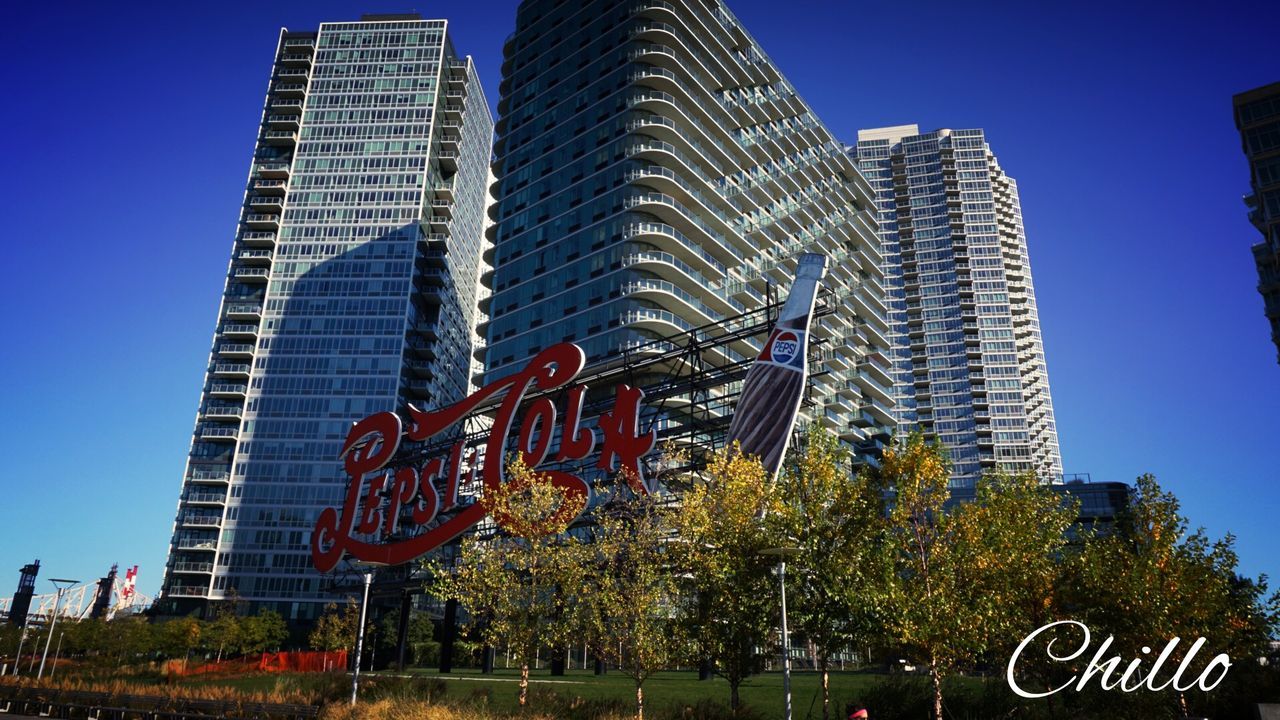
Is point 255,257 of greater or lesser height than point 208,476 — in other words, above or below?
above

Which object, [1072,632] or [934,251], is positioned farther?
[934,251]

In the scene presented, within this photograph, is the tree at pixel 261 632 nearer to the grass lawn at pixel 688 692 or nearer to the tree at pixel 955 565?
the grass lawn at pixel 688 692

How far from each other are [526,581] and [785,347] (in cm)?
1827

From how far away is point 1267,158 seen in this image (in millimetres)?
81875

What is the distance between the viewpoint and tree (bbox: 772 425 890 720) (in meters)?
25.9

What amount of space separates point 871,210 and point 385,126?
256ft

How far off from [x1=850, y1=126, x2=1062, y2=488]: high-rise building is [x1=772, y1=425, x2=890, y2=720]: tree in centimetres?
12116

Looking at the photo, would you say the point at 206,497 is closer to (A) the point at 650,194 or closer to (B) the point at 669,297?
(B) the point at 669,297

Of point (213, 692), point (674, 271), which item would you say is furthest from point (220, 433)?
point (213, 692)

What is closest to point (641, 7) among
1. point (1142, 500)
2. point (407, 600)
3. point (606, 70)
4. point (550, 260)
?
point (606, 70)

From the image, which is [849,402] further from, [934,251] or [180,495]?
[180,495]

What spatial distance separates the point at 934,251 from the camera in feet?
520

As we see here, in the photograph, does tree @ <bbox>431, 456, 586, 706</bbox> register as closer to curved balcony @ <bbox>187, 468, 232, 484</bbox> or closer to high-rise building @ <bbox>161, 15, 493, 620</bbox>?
high-rise building @ <bbox>161, 15, 493, 620</bbox>

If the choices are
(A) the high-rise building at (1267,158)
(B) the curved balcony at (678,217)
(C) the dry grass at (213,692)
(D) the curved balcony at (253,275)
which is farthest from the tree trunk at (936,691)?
(D) the curved balcony at (253,275)
